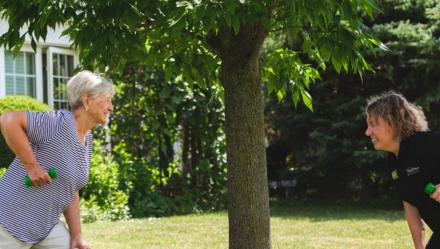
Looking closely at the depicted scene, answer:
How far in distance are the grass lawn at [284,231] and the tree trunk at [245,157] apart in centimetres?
261

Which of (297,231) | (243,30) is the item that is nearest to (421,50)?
(297,231)

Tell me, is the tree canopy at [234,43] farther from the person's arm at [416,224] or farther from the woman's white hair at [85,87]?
the person's arm at [416,224]

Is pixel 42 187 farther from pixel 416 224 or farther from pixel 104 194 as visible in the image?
pixel 104 194

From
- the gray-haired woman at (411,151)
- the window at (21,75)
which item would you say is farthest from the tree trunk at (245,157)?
the window at (21,75)

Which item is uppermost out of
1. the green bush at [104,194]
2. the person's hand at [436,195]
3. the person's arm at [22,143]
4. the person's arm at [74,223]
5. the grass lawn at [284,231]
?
the person's arm at [22,143]

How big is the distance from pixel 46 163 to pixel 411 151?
183 centimetres

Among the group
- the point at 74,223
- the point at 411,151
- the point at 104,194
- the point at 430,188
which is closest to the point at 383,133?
→ the point at 411,151

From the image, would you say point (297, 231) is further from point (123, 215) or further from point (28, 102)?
point (28, 102)

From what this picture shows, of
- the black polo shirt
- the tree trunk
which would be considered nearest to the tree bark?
the tree trunk

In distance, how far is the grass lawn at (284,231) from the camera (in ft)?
26.1

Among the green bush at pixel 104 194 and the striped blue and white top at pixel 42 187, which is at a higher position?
the striped blue and white top at pixel 42 187

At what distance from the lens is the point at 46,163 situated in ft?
11.7

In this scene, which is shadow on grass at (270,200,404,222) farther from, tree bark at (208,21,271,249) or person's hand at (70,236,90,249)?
person's hand at (70,236,90,249)

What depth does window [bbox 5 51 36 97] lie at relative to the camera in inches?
518
